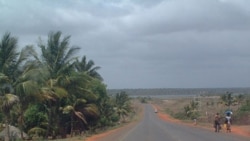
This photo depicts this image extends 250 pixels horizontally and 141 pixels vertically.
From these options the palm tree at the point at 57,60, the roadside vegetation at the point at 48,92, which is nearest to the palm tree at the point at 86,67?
the roadside vegetation at the point at 48,92

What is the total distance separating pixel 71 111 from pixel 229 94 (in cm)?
4785

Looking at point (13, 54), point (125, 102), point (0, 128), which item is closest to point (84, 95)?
point (0, 128)

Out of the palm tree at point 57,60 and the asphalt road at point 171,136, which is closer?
the asphalt road at point 171,136

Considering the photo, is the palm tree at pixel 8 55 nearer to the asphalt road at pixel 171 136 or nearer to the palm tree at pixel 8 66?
the palm tree at pixel 8 66

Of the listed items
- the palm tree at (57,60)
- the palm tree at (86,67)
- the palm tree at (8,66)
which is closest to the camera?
the palm tree at (8,66)

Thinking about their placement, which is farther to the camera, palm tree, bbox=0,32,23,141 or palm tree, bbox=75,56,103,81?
palm tree, bbox=75,56,103,81

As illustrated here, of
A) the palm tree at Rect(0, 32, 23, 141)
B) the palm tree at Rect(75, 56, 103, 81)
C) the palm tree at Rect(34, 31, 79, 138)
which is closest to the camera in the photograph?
the palm tree at Rect(0, 32, 23, 141)

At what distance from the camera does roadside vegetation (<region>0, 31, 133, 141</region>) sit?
2950 centimetres

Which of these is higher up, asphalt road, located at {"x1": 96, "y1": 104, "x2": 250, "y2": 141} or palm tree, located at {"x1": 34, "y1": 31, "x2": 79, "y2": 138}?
palm tree, located at {"x1": 34, "y1": 31, "x2": 79, "y2": 138}

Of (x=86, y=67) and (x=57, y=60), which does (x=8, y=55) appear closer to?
(x=57, y=60)

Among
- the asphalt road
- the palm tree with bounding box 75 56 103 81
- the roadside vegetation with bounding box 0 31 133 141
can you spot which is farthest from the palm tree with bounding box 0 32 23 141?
the palm tree with bounding box 75 56 103 81

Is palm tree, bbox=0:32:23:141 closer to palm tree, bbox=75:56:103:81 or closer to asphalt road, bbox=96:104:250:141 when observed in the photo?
asphalt road, bbox=96:104:250:141

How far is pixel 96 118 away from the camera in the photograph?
153 feet

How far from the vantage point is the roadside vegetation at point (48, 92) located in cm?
2950
